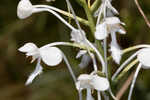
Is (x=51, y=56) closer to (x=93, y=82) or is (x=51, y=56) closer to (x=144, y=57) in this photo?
(x=93, y=82)

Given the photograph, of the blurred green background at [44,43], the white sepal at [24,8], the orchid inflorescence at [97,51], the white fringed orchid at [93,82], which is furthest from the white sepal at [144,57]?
the blurred green background at [44,43]

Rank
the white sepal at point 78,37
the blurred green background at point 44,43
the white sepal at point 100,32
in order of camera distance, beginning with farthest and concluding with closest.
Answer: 1. the blurred green background at point 44,43
2. the white sepal at point 78,37
3. the white sepal at point 100,32

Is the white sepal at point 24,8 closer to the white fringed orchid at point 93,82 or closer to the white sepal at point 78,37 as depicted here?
the white sepal at point 78,37

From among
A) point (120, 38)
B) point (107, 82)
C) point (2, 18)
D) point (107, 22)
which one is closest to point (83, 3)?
point (107, 22)

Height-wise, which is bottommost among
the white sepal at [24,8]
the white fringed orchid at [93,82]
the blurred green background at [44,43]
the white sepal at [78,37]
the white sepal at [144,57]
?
the blurred green background at [44,43]

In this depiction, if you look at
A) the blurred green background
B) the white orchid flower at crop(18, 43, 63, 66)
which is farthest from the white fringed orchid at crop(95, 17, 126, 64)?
the blurred green background

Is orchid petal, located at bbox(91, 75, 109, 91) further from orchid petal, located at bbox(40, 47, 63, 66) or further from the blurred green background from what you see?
the blurred green background
